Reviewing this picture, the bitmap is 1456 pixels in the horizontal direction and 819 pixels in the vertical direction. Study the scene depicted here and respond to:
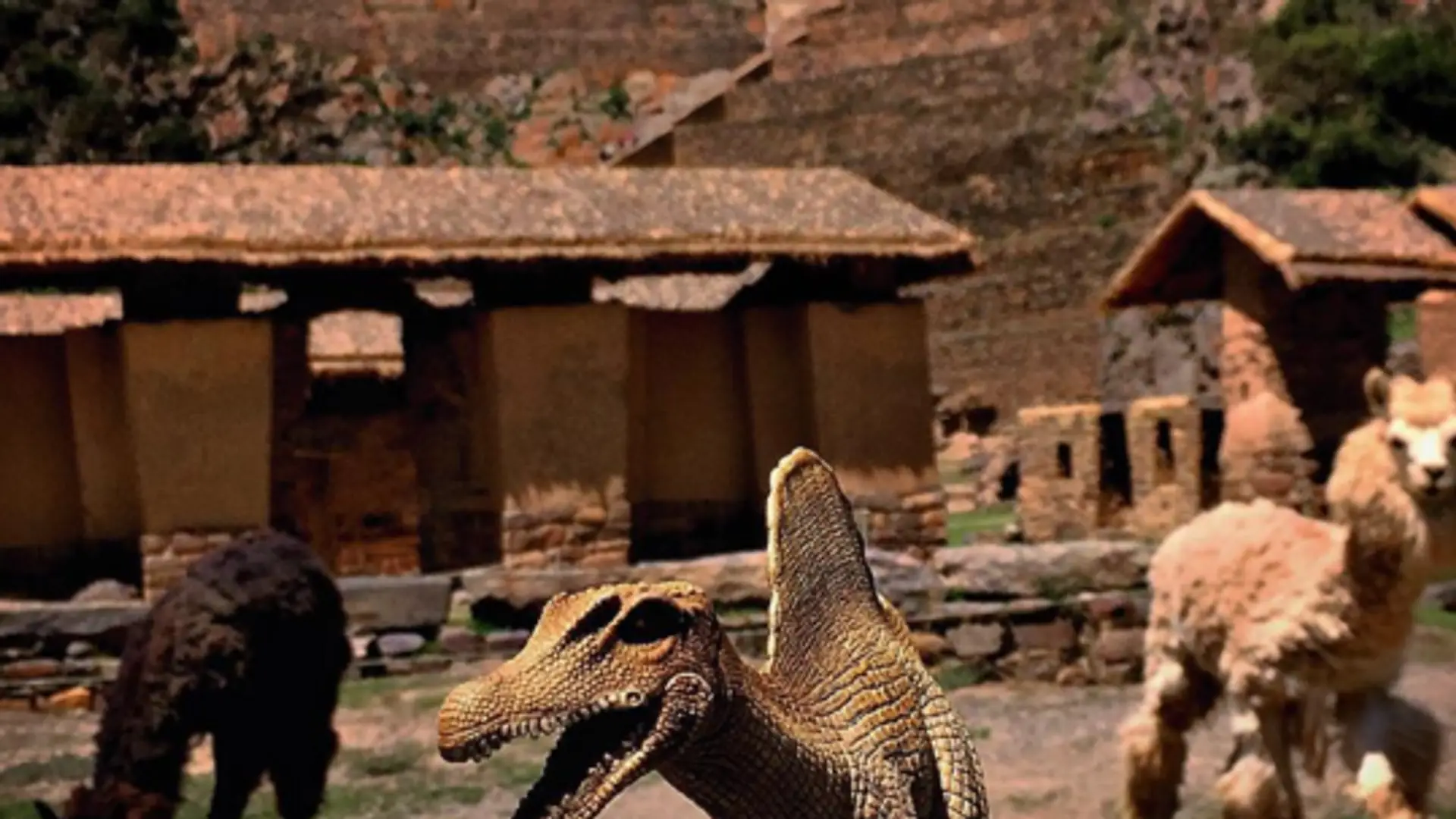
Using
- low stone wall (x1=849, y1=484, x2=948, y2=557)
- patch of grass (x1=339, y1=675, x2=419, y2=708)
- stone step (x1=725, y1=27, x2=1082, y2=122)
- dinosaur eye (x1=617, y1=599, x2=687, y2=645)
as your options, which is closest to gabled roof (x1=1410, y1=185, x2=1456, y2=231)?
low stone wall (x1=849, y1=484, x2=948, y2=557)

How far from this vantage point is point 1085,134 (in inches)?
1334

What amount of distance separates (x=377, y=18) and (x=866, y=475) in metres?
31.9

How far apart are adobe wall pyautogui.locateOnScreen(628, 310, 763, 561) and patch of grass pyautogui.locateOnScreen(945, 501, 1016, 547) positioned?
4.42 metres

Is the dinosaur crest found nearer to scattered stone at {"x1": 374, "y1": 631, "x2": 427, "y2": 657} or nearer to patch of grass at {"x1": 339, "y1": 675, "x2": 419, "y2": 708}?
patch of grass at {"x1": 339, "y1": 675, "x2": 419, "y2": 708}

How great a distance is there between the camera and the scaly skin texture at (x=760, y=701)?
269cm

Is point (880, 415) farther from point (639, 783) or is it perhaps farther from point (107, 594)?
point (107, 594)

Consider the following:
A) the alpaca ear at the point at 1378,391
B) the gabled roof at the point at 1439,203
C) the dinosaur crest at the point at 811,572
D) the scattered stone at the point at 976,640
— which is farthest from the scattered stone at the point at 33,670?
the gabled roof at the point at 1439,203

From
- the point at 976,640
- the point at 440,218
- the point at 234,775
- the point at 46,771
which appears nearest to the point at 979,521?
the point at 976,640

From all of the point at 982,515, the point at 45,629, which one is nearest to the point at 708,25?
the point at 982,515

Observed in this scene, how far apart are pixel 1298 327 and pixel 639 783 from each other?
24.0 ft

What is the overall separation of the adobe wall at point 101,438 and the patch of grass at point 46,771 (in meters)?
3.37

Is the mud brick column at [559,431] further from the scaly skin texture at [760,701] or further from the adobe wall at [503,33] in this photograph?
the adobe wall at [503,33]

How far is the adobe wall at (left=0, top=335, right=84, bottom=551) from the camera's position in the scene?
13109mm

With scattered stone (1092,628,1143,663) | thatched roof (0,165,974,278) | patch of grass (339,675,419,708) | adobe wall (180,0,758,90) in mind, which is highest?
adobe wall (180,0,758,90)
